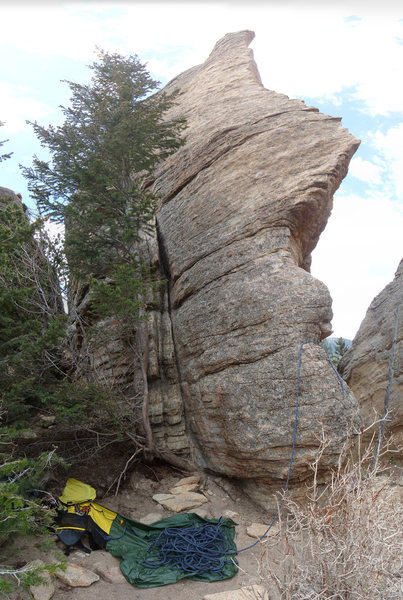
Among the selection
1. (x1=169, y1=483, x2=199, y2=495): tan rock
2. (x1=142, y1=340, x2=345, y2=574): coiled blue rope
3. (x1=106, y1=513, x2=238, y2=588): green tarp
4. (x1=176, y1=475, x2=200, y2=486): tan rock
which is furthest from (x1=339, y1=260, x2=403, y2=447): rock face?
(x1=106, y1=513, x2=238, y2=588): green tarp

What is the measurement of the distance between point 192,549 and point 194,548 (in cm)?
4

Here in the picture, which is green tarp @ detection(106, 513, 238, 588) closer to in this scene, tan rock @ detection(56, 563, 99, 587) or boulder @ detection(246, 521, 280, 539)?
boulder @ detection(246, 521, 280, 539)

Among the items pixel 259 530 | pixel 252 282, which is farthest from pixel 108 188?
pixel 259 530

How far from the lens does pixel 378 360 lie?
11117 millimetres

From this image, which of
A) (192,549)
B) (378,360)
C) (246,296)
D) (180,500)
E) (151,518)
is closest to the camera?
(192,549)

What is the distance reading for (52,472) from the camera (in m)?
7.75

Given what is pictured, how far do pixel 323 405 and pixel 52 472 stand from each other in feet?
17.1

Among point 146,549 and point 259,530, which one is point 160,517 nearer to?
point 146,549

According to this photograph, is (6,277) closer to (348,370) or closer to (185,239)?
(185,239)

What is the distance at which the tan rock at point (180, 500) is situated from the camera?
8334 millimetres

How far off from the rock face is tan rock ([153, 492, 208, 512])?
459cm

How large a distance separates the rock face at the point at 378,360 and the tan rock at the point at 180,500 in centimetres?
459

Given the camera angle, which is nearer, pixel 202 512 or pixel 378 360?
pixel 202 512

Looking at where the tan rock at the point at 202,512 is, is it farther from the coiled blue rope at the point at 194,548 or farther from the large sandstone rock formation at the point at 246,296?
the large sandstone rock formation at the point at 246,296
